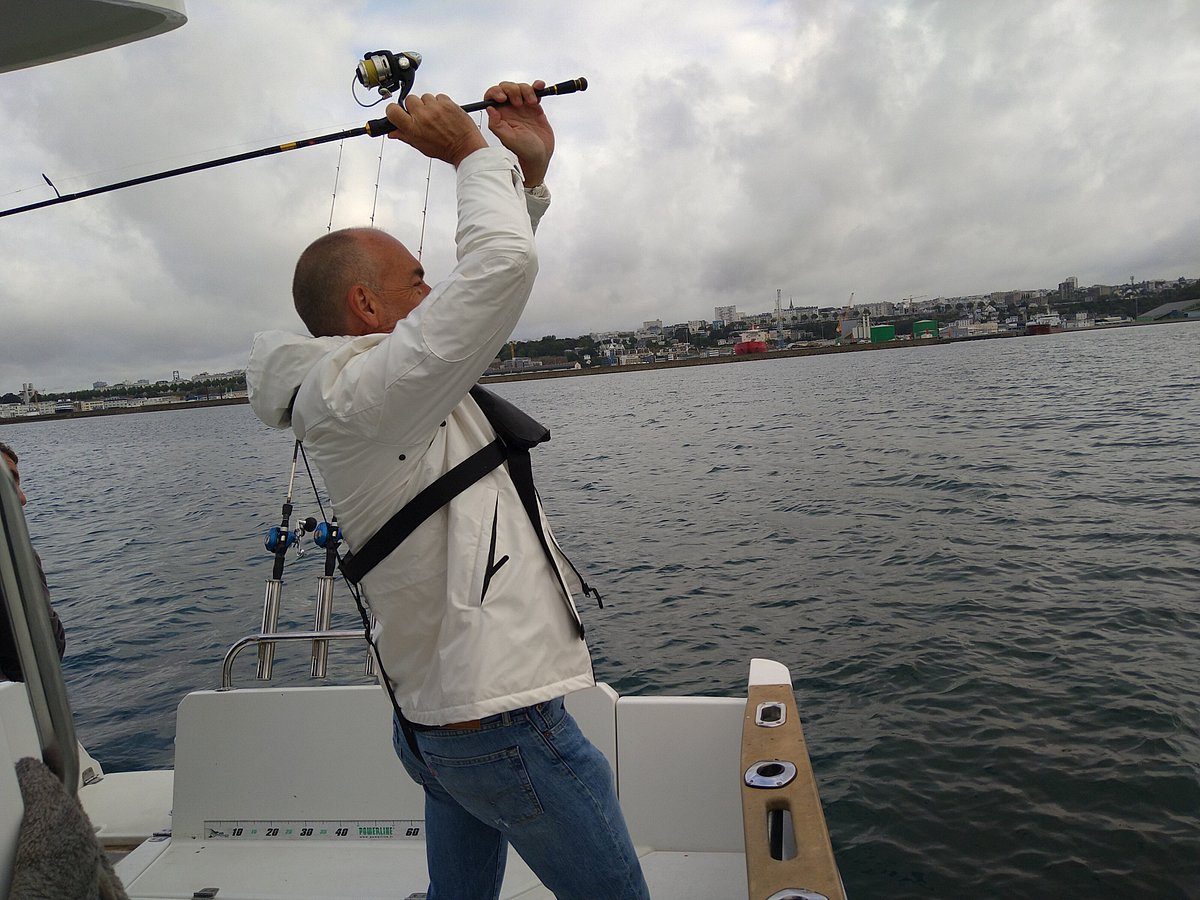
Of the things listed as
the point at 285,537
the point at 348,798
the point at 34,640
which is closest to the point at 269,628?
the point at 285,537

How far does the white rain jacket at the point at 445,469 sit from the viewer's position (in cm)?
160

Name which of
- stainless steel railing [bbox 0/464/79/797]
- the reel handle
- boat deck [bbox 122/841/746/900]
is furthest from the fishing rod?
boat deck [bbox 122/841/746/900]

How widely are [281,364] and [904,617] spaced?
866cm

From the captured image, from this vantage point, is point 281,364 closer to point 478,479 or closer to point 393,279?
point 393,279

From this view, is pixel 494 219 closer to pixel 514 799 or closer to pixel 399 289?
pixel 399 289

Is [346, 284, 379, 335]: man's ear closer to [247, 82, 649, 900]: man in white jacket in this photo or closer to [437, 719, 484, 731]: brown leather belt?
[247, 82, 649, 900]: man in white jacket

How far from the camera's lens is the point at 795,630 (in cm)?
941

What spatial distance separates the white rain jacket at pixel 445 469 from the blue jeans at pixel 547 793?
90mm

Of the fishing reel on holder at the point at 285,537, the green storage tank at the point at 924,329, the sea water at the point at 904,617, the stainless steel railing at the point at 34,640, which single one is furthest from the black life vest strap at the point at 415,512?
the green storage tank at the point at 924,329

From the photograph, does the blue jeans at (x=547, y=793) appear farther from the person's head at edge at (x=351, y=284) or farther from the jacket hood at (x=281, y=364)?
the person's head at edge at (x=351, y=284)

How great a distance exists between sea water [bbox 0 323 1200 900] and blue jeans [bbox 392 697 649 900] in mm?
3847

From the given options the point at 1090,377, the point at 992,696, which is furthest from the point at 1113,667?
the point at 1090,377

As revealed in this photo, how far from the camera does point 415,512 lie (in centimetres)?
175

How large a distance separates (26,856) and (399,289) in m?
1.22
